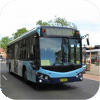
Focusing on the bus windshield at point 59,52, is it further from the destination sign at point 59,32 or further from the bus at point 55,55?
the destination sign at point 59,32

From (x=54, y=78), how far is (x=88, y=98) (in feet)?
5.99

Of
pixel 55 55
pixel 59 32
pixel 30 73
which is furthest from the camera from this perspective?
pixel 30 73

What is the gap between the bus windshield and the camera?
312 inches

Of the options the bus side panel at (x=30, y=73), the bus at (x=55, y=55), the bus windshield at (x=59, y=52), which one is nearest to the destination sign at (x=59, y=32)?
the bus at (x=55, y=55)

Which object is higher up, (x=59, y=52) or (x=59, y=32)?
(x=59, y=32)

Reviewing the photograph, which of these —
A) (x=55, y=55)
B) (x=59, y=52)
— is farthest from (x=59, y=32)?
(x=55, y=55)

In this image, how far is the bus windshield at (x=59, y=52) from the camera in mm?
7930

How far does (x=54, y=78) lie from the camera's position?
7.88 m

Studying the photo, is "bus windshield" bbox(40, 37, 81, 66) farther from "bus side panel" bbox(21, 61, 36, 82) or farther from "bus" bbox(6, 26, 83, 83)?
"bus side panel" bbox(21, 61, 36, 82)

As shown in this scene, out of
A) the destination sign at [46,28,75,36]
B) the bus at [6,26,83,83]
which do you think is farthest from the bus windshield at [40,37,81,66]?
the destination sign at [46,28,75,36]

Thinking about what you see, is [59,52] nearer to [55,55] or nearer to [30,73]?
[55,55]

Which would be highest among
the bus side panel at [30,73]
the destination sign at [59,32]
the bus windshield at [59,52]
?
the destination sign at [59,32]

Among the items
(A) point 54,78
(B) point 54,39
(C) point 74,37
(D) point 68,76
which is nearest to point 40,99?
(A) point 54,78

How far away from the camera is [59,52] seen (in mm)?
8148
